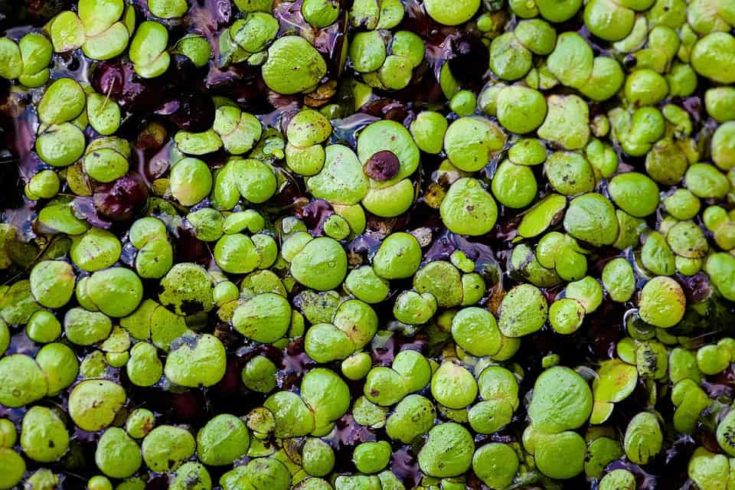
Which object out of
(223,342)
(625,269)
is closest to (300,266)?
(223,342)

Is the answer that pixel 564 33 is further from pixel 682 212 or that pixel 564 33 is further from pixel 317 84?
pixel 317 84

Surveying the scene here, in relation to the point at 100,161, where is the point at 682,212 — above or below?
below

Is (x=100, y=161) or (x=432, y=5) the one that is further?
(x=432, y=5)

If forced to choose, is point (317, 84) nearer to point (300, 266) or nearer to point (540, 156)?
point (300, 266)

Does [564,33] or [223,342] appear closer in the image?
[223,342]

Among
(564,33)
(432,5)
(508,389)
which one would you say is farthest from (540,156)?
(508,389)

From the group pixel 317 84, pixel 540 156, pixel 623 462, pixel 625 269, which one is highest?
pixel 317 84
